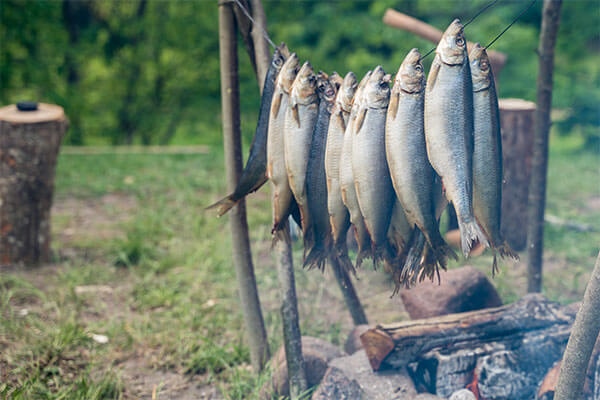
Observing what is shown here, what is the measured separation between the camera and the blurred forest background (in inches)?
401

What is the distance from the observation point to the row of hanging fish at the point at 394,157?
175cm

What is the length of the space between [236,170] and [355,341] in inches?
46.3

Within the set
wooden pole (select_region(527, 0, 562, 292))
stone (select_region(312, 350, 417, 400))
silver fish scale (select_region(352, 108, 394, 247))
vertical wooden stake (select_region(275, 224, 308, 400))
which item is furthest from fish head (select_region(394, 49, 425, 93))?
wooden pole (select_region(527, 0, 562, 292))

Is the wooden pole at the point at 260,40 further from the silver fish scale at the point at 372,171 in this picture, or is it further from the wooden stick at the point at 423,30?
the wooden stick at the point at 423,30

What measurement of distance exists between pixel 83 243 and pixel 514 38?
29.0ft

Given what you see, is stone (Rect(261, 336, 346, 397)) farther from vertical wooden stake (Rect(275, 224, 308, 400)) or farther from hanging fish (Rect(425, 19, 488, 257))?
hanging fish (Rect(425, 19, 488, 257))

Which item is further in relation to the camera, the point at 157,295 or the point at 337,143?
the point at 157,295

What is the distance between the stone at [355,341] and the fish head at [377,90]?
152 centimetres

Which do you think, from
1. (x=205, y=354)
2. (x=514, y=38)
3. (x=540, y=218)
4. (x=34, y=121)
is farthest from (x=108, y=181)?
(x=514, y=38)

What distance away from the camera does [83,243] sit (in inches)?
190

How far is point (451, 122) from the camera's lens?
1.75 m

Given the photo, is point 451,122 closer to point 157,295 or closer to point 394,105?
point 394,105

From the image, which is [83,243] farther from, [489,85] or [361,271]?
[489,85]

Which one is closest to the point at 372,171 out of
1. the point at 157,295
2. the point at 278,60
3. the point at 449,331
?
the point at 278,60
